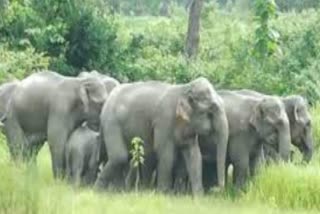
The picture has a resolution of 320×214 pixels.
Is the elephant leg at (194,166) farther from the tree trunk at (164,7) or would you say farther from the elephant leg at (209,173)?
the tree trunk at (164,7)

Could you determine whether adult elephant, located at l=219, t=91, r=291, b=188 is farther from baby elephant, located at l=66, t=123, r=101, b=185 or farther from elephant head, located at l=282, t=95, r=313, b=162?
baby elephant, located at l=66, t=123, r=101, b=185

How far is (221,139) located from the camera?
39.3 ft

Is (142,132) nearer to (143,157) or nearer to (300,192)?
(143,157)

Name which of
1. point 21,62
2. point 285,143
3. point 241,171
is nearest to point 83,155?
point 241,171

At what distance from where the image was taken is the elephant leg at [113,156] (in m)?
12.5

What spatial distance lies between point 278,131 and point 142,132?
5.10 feet

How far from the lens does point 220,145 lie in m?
12.0

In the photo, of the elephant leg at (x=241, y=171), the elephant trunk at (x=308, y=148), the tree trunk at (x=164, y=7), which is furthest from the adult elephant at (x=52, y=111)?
the tree trunk at (x=164, y=7)

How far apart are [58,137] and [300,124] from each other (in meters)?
2.93

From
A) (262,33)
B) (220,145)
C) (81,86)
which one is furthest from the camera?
(262,33)

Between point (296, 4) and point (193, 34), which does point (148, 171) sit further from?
point (296, 4)

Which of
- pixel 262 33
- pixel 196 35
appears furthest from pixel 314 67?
pixel 196 35

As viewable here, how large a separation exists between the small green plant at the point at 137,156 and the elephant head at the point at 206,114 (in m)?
0.55

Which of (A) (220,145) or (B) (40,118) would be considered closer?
(A) (220,145)
